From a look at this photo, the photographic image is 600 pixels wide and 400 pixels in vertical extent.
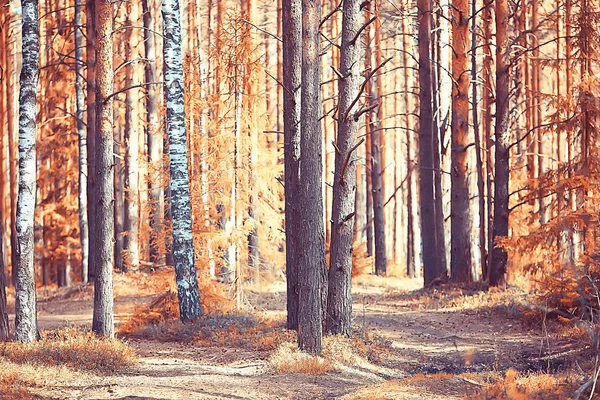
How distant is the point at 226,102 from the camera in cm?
1747

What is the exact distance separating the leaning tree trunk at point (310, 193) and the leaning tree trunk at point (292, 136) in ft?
4.79

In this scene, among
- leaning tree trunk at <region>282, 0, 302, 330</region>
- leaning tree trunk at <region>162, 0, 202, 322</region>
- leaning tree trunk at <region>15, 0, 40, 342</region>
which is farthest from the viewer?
leaning tree trunk at <region>162, 0, 202, 322</region>

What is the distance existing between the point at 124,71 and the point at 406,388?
21.9 meters

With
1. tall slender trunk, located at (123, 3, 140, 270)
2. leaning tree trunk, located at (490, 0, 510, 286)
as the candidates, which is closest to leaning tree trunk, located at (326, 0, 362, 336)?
leaning tree trunk, located at (490, 0, 510, 286)

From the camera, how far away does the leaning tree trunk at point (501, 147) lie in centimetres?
1747

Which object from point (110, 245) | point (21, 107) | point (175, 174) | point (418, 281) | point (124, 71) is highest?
point (124, 71)

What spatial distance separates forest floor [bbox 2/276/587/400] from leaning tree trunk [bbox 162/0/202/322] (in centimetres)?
115

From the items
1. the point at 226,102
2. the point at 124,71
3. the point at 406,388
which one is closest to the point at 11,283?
the point at 124,71

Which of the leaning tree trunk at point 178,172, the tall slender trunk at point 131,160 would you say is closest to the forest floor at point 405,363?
the leaning tree trunk at point 178,172

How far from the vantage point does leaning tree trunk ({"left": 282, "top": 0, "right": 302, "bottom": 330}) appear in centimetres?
1263

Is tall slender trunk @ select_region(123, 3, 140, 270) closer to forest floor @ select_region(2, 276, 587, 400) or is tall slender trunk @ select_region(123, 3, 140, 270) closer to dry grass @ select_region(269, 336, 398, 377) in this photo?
→ forest floor @ select_region(2, 276, 587, 400)

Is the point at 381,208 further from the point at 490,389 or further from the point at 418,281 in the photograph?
the point at 490,389

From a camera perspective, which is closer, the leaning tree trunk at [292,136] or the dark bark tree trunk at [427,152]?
the leaning tree trunk at [292,136]

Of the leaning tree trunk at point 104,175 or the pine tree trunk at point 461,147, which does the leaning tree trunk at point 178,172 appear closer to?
the leaning tree trunk at point 104,175
